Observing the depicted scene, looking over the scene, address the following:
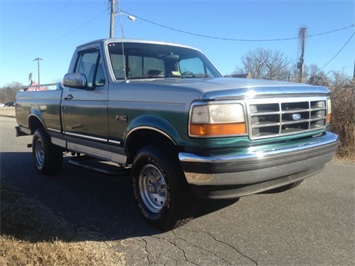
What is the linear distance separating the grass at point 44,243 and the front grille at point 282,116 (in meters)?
1.75

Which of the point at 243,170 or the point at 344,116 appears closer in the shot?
the point at 243,170

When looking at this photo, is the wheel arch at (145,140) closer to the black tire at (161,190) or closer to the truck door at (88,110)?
the black tire at (161,190)

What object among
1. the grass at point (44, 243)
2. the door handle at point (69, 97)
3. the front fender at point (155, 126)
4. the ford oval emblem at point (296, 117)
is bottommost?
→ the grass at point (44, 243)

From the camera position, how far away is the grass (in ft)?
10.2

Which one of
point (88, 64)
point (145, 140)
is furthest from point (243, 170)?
point (88, 64)

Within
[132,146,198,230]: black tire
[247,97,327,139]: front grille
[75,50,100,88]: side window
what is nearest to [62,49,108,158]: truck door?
[75,50,100,88]: side window

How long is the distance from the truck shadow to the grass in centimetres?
1

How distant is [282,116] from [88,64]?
10.1 feet

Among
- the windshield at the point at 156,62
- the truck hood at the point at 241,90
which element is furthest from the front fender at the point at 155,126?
the windshield at the point at 156,62

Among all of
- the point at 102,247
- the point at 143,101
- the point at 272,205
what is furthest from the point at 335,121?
the point at 102,247

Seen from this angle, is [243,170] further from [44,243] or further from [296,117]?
[44,243]

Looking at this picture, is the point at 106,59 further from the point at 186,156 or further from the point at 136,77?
the point at 186,156

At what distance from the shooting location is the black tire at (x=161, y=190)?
3506mm

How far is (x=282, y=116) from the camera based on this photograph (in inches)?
139
